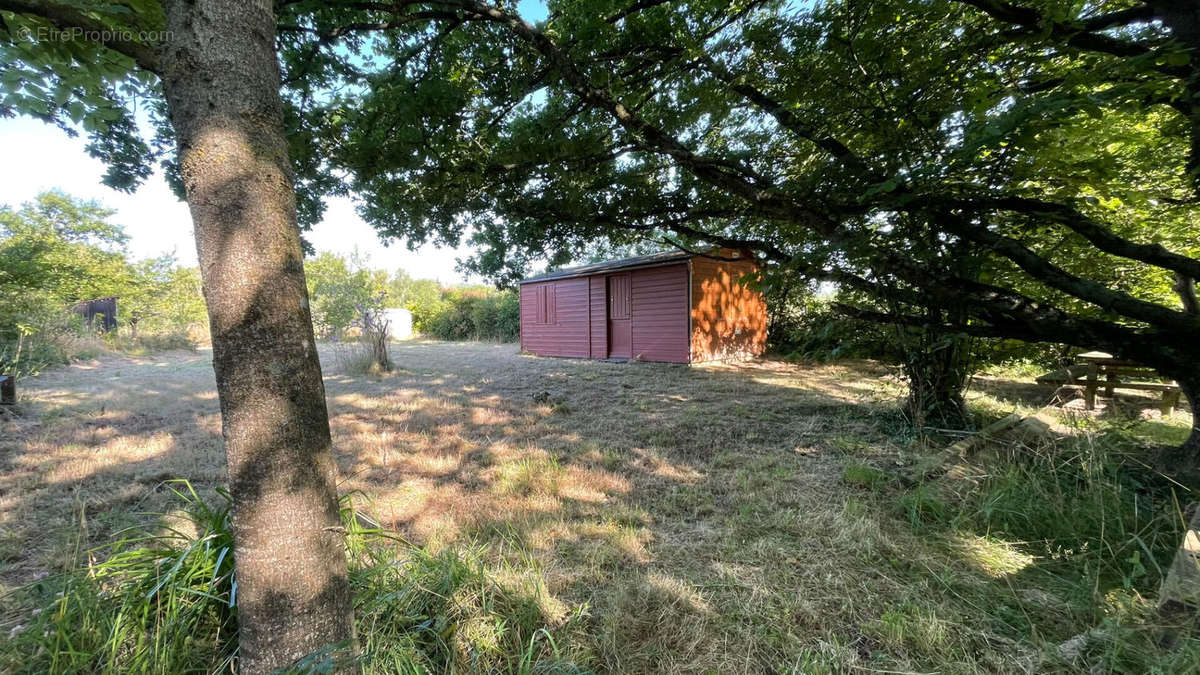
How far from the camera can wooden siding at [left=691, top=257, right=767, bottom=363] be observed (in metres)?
10.3

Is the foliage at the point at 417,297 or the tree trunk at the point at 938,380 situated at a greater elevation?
the foliage at the point at 417,297

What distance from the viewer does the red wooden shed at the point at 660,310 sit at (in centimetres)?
1033

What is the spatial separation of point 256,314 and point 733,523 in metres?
2.64

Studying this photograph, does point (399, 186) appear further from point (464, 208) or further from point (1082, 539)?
point (1082, 539)

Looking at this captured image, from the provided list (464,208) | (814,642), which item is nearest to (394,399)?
(464,208)

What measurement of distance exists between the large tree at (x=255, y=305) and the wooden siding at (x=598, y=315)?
11137 millimetres

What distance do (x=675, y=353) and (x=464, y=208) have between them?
6.19m

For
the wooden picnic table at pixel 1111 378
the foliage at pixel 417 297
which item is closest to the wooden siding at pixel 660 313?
→ the wooden picnic table at pixel 1111 378

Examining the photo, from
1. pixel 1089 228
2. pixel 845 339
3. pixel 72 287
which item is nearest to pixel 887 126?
pixel 1089 228

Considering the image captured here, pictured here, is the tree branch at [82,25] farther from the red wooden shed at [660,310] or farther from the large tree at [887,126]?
the red wooden shed at [660,310]

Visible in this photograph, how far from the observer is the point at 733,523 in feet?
8.49

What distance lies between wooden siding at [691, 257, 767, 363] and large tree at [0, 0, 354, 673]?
31.3 ft

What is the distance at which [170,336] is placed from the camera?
15922mm

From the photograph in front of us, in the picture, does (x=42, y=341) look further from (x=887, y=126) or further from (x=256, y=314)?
(x=887, y=126)
